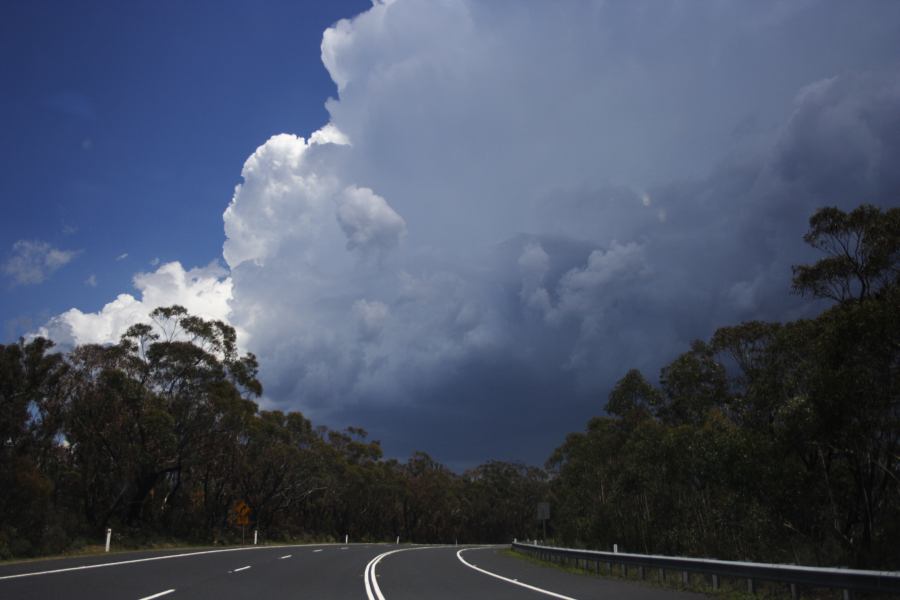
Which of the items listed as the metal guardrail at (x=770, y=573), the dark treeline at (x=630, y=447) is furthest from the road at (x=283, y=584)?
the dark treeline at (x=630, y=447)

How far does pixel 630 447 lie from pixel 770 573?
3030 centimetres

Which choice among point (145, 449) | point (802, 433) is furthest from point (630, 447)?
point (145, 449)

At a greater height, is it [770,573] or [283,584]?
[770,573]

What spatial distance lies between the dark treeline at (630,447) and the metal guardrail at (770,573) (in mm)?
4941

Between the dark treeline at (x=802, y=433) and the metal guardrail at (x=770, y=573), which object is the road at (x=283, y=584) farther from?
the dark treeline at (x=802, y=433)

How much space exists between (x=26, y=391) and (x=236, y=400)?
13.8 metres

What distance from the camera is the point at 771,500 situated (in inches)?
939

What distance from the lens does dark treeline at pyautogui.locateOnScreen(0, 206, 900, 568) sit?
1964 centimetres

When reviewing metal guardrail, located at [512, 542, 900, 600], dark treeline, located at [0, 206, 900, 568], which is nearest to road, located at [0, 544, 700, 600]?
metal guardrail, located at [512, 542, 900, 600]

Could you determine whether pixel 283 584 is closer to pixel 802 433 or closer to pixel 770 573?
pixel 770 573

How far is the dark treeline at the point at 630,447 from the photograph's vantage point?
19641 mm

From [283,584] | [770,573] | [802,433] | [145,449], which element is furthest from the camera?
[145,449]

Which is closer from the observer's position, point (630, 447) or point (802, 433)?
point (802, 433)

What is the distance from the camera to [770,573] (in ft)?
39.3
